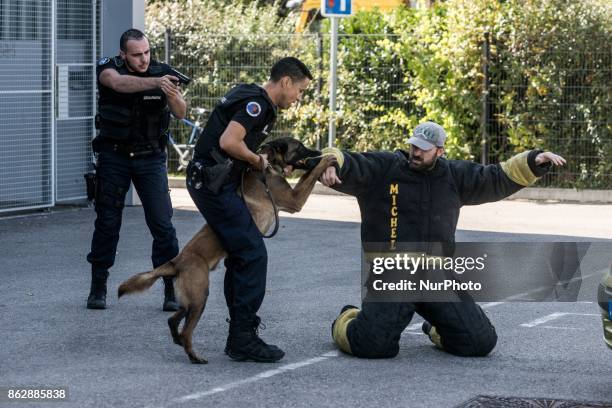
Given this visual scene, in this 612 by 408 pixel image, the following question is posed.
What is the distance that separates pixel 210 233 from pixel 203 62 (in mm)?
12433

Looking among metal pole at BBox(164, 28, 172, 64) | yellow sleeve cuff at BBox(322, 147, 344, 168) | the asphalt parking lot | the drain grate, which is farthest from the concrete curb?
Result: the drain grate

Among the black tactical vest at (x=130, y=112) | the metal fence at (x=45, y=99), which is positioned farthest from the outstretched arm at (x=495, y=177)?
the metal fence at (x=45, y=99)

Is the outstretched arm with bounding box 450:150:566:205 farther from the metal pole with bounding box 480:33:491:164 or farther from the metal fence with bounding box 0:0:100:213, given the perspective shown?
the metal pole with bounding box 480:33:491:164

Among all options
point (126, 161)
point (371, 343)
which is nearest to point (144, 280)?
point (371, 343)

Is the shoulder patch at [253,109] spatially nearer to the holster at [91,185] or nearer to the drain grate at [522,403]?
the drain grate at [522,403]

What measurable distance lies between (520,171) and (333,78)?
10.5m

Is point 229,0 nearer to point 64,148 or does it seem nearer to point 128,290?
point 64,148

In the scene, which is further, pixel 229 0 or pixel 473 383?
pixel 229 0

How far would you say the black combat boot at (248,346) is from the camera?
710 cm

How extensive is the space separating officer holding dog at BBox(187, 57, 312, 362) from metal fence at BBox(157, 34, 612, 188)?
1020 cm

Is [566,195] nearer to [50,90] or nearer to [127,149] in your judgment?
[50,90]

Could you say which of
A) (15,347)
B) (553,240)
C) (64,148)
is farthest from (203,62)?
(15,347)

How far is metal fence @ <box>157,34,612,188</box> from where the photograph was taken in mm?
16703

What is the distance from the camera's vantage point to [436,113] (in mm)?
17516
